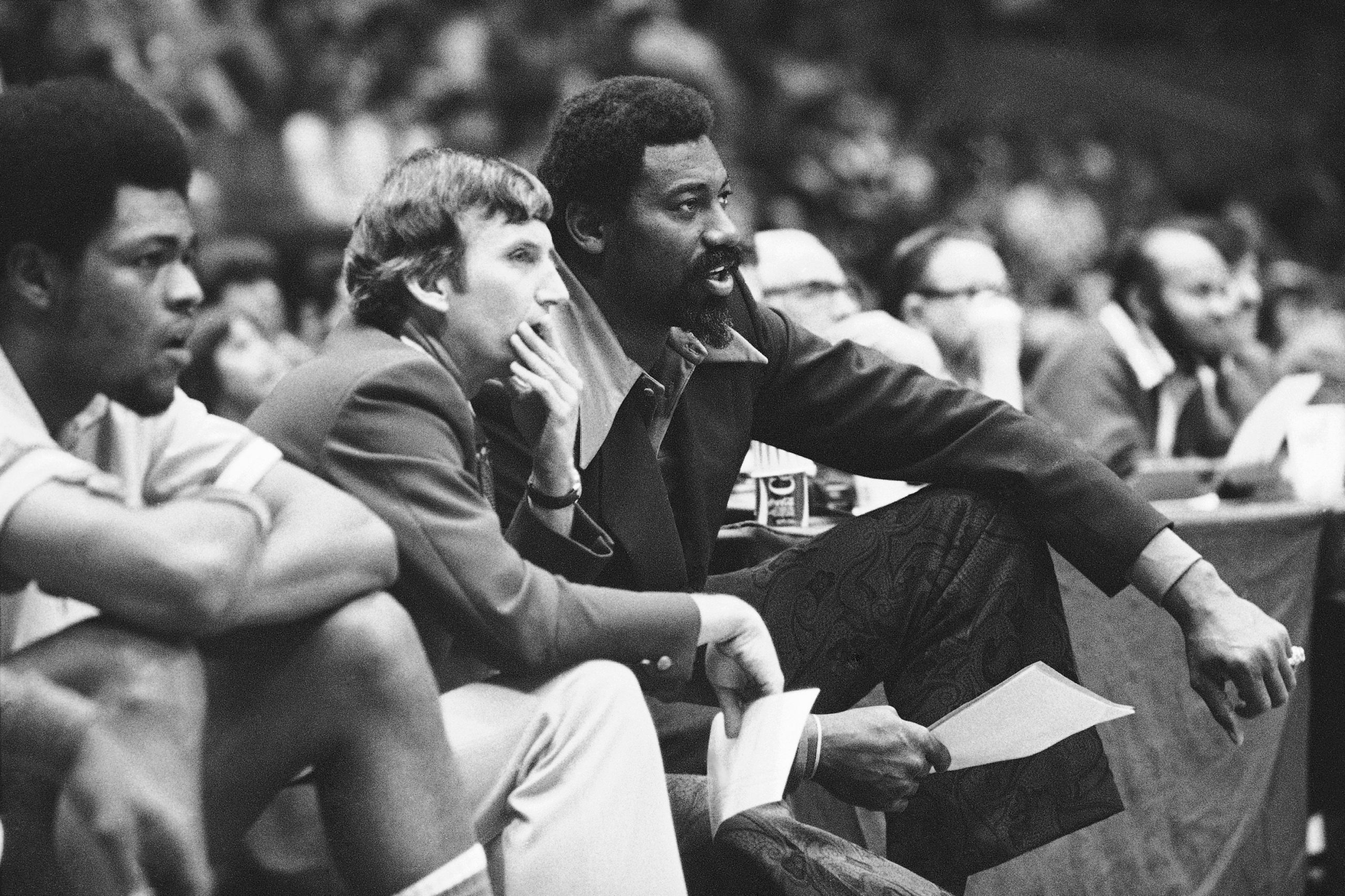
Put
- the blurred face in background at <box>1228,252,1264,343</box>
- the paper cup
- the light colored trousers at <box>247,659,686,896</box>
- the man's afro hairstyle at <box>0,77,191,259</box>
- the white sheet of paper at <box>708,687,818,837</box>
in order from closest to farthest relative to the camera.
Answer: the man's afro hairstyle at <box>0,77,191,259</box> → the light colored trousers at <box>247,659,686,896</box> → the white sheet of paper at <box>708,687,818,837</box> → the paper cup → the blurred face in background at <box>1228,252,1264,343</box>

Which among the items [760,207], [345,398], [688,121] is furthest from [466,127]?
[345,398]

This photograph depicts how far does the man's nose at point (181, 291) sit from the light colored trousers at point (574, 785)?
1.43ft

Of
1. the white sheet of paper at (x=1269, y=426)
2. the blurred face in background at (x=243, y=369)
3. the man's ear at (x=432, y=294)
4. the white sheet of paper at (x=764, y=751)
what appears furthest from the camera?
the blurred face in background at (x=243, y=369)

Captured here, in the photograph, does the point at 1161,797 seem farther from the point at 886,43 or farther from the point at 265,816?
the point at 886,43

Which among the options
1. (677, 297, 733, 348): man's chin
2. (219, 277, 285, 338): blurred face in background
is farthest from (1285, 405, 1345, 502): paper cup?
(219, 277, 285, 338): blurred face in background

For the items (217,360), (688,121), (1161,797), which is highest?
(688,121)

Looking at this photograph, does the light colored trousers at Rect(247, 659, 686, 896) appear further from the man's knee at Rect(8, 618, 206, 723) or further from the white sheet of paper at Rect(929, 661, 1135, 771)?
the white sheet of paper at Rect(929, 661, 1135, 771)

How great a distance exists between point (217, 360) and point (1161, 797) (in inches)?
98.5

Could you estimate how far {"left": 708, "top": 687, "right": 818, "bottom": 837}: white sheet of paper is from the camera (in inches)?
69.8

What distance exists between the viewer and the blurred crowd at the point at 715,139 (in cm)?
602

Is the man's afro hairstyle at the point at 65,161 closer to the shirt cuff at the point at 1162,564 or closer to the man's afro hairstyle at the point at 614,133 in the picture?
the man's afro hairstyle at the point at 614,133

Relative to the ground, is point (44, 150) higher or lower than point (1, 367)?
higher

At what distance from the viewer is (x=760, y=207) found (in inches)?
314

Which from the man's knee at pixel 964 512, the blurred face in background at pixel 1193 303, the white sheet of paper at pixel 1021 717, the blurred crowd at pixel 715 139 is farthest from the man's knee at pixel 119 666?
the blurred face in background at pixel 1193 303
